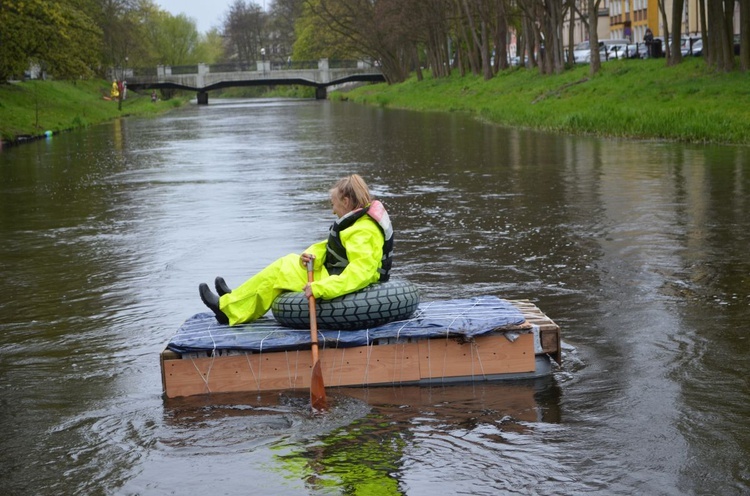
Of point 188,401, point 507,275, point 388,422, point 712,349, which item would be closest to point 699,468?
point 388,422

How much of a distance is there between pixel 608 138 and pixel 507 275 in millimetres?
17161

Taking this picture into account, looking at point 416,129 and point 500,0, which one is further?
point 500,0

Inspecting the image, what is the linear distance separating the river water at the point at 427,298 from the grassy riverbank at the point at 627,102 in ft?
14.1

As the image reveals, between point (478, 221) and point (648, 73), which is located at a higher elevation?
point (648, 73)

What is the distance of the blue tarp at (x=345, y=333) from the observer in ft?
22.8

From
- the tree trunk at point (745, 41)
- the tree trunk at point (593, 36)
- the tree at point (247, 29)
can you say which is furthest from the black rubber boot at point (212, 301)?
the tree at point (247, 29)

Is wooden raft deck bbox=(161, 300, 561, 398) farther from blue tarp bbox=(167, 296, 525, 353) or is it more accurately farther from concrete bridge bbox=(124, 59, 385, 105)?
concrete bridge bbox=(124, 59, 385, 105)

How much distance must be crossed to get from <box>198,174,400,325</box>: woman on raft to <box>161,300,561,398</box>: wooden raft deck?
41 cm

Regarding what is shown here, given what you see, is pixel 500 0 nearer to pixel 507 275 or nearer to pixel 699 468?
pixel 507 275

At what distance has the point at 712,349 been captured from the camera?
7.77m

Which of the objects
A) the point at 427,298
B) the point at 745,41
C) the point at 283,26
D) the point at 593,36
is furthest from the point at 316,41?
the point at 427,298

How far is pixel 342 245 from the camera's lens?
286 inches

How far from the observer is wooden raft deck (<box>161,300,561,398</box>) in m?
6.99

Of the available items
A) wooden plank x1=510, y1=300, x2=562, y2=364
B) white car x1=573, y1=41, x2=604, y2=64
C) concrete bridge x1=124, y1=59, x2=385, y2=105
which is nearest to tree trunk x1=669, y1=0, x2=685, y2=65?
white car x1=573, y1=41, x2=604, y2=64
